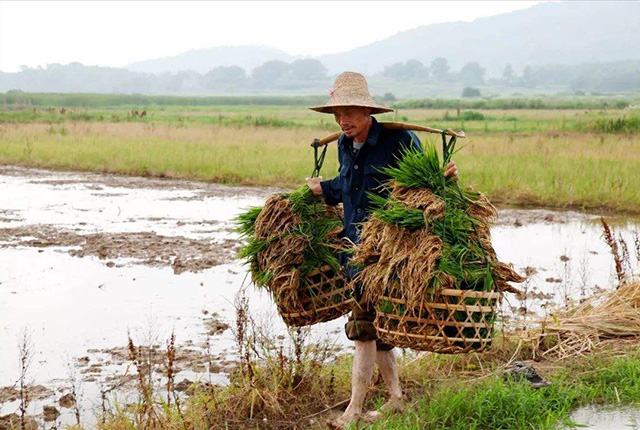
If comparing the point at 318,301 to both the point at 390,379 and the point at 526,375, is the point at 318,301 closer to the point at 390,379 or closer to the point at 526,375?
the point at 390,379

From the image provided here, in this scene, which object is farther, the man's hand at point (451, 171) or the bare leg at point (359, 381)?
the bare leg at point (359, 381)

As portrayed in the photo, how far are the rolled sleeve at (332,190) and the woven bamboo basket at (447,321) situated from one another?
0.84 metres

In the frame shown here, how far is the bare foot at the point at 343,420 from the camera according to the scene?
13.3 ft

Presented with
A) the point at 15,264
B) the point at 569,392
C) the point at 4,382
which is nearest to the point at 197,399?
the point at 4,382

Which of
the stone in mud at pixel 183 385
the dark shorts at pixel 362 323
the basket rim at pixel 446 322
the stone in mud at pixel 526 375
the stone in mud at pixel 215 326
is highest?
the basket rim at pixel 446 322

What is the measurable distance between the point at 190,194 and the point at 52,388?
973 cm

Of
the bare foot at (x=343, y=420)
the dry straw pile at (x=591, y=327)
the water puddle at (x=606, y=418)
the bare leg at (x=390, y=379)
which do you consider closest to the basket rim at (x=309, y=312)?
the bare leg at (x=390, y=379)

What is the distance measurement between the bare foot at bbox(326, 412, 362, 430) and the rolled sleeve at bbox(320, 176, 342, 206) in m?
1.08

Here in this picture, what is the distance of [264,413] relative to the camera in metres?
4.37

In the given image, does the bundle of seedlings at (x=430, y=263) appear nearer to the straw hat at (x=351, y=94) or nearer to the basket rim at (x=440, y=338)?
the basket rim at (x=440, y=338)

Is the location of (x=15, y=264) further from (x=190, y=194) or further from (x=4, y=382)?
(x=190, y=194)

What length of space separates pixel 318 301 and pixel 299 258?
240mm

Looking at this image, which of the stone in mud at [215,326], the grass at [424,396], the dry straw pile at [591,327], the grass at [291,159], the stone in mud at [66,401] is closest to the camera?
the grass at [424,396]

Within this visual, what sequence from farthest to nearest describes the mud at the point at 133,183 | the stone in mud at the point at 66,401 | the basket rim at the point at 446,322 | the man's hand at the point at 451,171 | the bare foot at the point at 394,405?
the mud at the point at 133,183 < the stone in mud at the point at 66,401 < the bare foot at the point at 394,405 < the man's hand at the point at 451,171 < the basket rim at the point at 446,322
